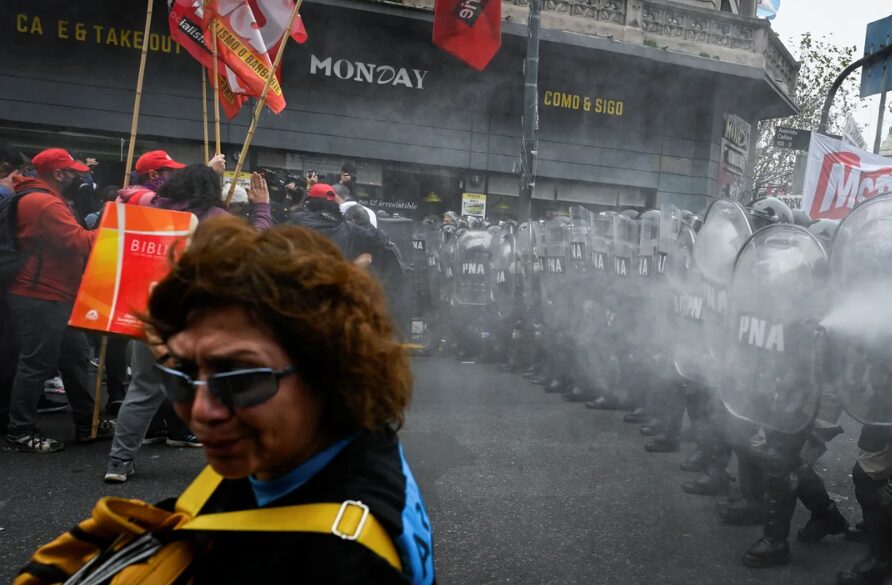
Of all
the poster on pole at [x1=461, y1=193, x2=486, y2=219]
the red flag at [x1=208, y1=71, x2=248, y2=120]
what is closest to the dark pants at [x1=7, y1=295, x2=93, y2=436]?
the red flag at [x1=208, y1=71, x2=248, y2=120]

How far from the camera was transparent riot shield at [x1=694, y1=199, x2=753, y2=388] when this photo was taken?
3.92 meters

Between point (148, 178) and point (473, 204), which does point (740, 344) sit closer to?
point (148, 178)

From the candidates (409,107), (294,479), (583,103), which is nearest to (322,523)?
(294,479)

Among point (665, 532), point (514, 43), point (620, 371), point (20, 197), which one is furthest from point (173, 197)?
point (514, 43)

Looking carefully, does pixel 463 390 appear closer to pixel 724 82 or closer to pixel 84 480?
pixel 84 480

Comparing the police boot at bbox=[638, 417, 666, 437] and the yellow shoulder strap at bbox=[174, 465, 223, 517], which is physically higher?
the yellow shoulder strap at bbox=[174, 465, 223, 517]

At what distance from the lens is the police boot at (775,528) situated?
11.6ft

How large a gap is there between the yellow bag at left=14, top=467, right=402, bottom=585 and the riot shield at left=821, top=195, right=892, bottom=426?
2.39 m

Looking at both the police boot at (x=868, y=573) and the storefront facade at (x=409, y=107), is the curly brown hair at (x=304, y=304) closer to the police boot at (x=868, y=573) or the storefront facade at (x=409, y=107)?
the police boot at (x=868, y=573)

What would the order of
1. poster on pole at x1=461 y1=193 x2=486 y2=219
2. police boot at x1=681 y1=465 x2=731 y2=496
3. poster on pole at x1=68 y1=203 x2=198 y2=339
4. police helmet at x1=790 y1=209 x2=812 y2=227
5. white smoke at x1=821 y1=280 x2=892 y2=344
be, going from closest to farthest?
white smoke at x1=821 y1=280 x2=892 y2=344 → poster on pole at x1=68 y1=203 x2=198 y2=339 → police helmet at x1=790 y1=209 x2=812 y2=227 → police boot at x1=681 y1=465 x2=731 y2=496 → poster on pole at x1=461 y1=193 x2=486 y2=219

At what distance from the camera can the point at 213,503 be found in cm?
125

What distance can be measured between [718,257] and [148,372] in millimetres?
2992

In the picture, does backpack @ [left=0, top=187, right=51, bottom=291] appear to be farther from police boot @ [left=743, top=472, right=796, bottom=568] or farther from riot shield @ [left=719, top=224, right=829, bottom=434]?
police boot @ [left=743, top=472, right=796, bottom=568]

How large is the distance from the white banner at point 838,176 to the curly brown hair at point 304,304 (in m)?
7.56
